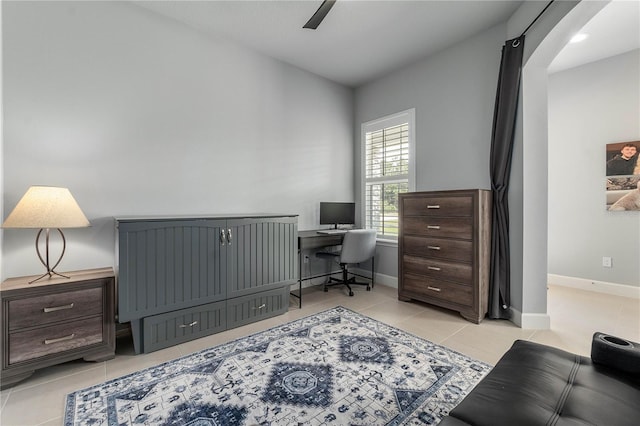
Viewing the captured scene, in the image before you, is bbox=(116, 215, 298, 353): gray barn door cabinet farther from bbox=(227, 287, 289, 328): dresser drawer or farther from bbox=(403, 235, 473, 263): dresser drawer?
bbox=(403, 235, 473, 263): dresser drawer

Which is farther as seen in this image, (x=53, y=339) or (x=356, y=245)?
(x=356, y=245)

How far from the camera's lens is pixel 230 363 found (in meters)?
2.05

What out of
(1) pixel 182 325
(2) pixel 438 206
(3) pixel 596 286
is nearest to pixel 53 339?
(1) pixel 182 325

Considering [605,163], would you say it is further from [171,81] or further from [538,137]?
[171,81]

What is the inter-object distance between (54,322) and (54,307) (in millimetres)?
100

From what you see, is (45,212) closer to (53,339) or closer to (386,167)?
(53,339)

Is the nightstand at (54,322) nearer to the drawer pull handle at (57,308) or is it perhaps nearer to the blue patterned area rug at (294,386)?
the drawer pull handle at (57,308)

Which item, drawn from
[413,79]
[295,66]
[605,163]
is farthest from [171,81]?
[605,163]

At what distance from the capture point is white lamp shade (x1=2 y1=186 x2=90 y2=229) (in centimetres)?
184

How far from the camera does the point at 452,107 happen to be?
11.0ft

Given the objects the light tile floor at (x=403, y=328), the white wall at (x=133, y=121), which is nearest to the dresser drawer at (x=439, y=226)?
the light tile floor at (x=403, y=328)

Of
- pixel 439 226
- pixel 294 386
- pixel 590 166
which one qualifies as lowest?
pixel 294 386

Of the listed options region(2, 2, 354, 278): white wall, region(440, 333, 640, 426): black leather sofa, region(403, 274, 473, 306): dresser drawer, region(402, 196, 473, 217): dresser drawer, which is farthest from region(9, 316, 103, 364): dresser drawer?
region(402, 196, 473, 217): dresser drawer

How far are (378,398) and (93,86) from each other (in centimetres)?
322
